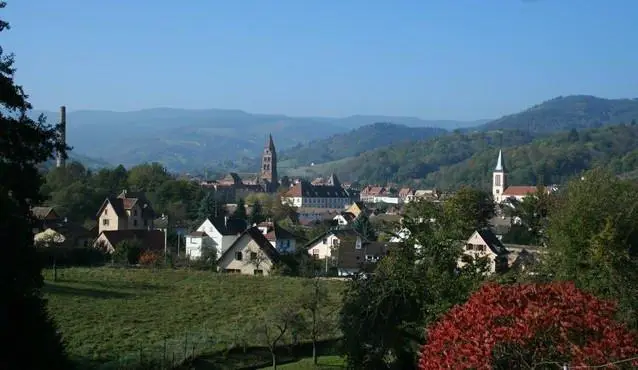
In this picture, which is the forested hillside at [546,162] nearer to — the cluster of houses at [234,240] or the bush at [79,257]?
the cluster of houses at [234,240]

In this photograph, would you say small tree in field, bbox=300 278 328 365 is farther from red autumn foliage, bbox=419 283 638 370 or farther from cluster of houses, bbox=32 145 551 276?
cluster of houses, bbox=32 145 551 276

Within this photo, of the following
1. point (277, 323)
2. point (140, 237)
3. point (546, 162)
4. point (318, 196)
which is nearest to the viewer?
point (277, 323)

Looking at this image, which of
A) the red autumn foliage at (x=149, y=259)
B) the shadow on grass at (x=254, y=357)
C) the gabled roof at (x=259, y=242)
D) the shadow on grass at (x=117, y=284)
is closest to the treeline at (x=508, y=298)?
the shadow on grass at (x=254, y=357)

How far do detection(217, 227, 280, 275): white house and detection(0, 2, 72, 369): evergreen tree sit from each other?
2996cm

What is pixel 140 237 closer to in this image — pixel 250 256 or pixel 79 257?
pixel 79 257

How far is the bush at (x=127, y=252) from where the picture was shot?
44.5 m

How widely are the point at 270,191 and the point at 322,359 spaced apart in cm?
13546

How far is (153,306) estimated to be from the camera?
1141 inches

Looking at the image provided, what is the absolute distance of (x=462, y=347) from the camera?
11.2 meters

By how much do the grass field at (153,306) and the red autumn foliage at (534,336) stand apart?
35.3ft

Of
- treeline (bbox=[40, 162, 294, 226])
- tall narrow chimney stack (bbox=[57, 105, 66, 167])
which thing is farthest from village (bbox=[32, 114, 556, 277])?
tall narrow chimney stack (bbox=[57, 105, 66, 167])

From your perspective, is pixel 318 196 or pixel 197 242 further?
pixel 318 196

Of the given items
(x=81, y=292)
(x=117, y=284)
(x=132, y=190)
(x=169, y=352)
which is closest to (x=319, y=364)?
(x=169, y=352)

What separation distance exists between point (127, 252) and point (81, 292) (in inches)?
523
